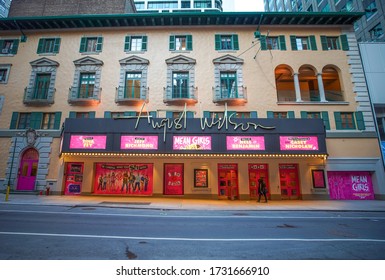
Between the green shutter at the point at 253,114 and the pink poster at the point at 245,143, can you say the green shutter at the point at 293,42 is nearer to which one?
the green shutter at the point at 253,114

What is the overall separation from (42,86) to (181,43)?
15.0 meters

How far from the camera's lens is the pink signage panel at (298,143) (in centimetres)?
1617

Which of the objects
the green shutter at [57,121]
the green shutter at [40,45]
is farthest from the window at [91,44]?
the green shutter at [57,121]

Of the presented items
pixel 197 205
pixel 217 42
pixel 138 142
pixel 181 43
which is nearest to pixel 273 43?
pixel 217 42

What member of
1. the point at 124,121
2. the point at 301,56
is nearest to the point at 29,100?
the point at 124,121

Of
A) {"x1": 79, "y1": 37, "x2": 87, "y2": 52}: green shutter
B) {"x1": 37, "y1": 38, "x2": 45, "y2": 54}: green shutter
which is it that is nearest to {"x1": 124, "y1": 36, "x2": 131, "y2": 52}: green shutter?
{"x1": 79, "y1": 37, "x2": 87, "y2": 52}: green shutter

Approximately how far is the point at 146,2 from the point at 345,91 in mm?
66310

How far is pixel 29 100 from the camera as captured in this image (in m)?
19.6

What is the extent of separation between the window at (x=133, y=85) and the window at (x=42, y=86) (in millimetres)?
8094

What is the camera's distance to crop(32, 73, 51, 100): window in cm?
2027

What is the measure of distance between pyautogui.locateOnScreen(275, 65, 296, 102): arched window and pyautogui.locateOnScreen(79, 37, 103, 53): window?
1912cm

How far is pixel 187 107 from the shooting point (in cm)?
1950

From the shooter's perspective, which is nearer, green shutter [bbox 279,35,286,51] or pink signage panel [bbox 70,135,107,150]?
pink signage panel [bbox 70,135,107,150]

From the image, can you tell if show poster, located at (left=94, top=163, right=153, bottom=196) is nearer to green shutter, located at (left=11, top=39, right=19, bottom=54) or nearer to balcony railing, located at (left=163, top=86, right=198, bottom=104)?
balcony railing, located at (left=163, top=86, right=198, bottom=104)
